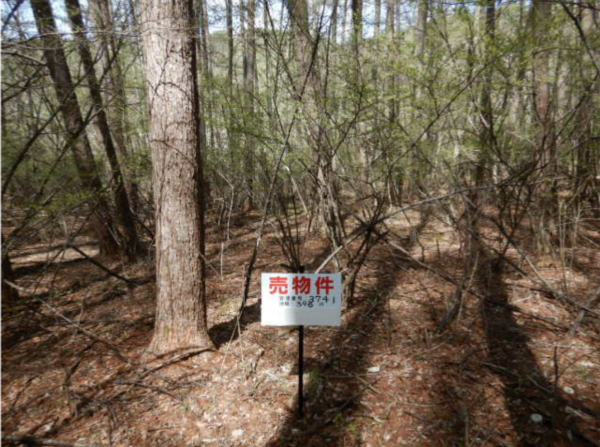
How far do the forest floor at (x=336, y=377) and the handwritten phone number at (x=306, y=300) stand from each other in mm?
893

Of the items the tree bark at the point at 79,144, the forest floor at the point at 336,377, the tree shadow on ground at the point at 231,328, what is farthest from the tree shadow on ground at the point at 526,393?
the tree bark at the point at 79,144

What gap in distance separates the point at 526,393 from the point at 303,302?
1.84 meters

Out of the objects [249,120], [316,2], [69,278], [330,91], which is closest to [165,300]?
[249,120]

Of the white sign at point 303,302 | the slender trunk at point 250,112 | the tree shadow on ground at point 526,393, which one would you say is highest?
the slender trunk at point 250,112

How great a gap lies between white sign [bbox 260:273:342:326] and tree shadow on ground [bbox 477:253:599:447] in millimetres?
1440

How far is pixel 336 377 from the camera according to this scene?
118 inches

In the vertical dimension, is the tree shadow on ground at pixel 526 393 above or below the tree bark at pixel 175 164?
below

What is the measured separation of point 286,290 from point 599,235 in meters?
6.94

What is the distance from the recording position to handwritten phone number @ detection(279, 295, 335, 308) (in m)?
2.41

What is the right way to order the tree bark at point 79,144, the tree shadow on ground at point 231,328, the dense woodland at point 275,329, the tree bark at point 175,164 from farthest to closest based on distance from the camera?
1. the tree bark at point 79,144
2. the tree shadow on ground at point 231,328
3. the tree bark at point 175,164
4. the dense woodland at point 275,329

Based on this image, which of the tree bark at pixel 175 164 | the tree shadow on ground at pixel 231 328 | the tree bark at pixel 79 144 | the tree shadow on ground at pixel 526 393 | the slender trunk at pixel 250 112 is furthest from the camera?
the tree bark at pixel 79 144

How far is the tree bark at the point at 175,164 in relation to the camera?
280cm

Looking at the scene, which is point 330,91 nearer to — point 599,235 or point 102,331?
point 102,331

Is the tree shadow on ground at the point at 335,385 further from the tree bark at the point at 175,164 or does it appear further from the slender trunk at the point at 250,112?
the slender trunk at the point at 250,112
